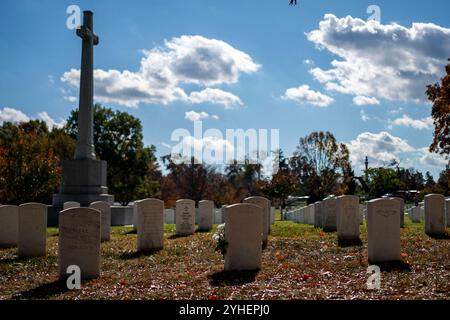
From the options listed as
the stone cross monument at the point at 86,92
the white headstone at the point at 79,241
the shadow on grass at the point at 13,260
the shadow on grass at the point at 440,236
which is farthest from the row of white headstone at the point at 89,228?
the stone cross monument at the point at 86,92

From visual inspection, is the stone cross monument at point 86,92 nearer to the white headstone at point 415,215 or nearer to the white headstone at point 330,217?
the white headstone at point 330,217

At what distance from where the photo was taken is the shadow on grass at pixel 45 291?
31.3 ft

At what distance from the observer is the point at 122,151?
51.2 meters

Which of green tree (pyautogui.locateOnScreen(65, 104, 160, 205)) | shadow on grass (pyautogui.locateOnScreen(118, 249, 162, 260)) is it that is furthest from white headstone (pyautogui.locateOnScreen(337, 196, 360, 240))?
green tree (pyautogui.locateOnScreen(65, 104, 160, 205))

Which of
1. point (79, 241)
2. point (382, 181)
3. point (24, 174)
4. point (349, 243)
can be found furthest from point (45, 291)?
point (382, 181)

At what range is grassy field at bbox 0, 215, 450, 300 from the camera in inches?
348

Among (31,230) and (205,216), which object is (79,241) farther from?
(205,216)

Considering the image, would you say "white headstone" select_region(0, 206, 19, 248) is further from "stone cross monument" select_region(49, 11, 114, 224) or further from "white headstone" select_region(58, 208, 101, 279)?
"stone cross monument" select_region(49, 11, 114, 224)

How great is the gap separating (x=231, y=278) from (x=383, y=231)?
12.7ft

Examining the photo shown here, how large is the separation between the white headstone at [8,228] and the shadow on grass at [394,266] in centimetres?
1203
